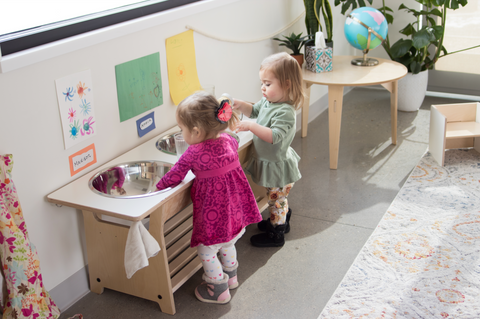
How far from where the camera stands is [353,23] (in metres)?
3.22

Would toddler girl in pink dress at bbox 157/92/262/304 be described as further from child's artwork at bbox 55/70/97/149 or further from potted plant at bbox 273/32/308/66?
potted plant at bbox 273/32/308/66

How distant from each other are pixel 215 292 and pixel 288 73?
3.11 feet

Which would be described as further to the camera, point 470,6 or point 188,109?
point 470,6

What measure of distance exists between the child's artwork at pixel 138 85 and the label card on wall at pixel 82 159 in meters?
0.21

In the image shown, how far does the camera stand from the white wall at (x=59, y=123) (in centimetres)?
161

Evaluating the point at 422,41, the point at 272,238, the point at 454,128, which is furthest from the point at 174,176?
the point at 422,41

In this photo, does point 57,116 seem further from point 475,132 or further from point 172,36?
point 475,132

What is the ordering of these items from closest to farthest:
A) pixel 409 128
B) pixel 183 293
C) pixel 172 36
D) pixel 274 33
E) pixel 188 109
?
pixel 188 109, pixel 183 293, pixel 172 36, pixel 274 33, pixel 409 128

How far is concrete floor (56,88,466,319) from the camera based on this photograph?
192cm

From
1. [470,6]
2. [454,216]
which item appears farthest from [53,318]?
[470,6]

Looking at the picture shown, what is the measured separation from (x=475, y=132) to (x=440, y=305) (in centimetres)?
155

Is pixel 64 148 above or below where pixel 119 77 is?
below

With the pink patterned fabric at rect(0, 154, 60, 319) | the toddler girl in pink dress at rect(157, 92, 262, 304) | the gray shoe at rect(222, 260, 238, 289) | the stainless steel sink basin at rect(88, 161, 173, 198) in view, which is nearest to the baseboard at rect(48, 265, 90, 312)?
the pink patterned fabric at rect(0, 154, 60, 319)

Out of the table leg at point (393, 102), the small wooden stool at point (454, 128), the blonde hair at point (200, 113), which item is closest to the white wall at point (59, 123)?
the blonde hair at point (200, 113)
